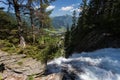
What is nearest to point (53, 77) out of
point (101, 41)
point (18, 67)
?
point (18, 67)

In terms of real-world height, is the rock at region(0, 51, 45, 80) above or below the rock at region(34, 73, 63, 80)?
above

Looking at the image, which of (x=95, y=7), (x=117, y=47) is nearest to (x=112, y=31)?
(x=117, y=47)

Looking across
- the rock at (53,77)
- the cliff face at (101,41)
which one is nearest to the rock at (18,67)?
the rock at (53,77)

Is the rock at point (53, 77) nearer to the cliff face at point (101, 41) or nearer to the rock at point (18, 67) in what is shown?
the rock at point (18, 67)

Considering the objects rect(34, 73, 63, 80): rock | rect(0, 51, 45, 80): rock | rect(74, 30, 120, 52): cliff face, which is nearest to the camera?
rect(34, 73, 63, 80): rock

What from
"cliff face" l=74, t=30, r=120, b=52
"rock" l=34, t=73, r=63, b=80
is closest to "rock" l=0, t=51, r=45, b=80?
"rock" l=34, t=73, r=63, b=80

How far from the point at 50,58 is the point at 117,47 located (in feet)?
34.0

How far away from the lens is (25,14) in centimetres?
1716

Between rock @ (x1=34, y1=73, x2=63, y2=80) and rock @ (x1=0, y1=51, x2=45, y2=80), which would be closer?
rock @ (x1=34, y1=73, x2=63, y2=80)

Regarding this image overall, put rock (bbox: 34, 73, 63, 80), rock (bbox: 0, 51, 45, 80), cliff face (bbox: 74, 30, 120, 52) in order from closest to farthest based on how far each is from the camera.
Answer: rock (bbox: 34, 73, 63, 80) → rock (bbox: 0, 51, 45, 80) → cliff face (bbox: 74, 30, 120, 52)

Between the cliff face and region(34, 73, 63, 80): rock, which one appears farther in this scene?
the cliff face

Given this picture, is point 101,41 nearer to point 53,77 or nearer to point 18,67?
point 53,77

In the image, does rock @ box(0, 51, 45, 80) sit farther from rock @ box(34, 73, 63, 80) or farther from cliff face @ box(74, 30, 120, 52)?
cliff face @ box(74, 30, 120, 52)

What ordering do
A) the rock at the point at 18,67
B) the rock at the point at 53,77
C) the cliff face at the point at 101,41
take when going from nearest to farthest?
the rock at the point at 53,77 → the rock at the point at 18,67 → the cliff face at the point at 101,41
